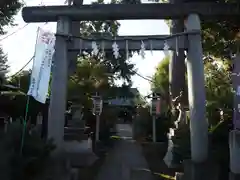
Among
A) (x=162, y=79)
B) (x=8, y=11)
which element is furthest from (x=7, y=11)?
(x=162, y=79)

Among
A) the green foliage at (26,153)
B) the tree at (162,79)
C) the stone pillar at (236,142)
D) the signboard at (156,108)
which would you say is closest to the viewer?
the green foliage at (26,153)

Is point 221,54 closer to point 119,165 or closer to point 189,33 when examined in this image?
point 189,33

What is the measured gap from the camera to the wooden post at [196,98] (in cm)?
995

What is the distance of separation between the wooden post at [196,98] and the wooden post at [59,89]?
3.73m

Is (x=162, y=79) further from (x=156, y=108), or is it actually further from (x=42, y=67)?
(x=42, y=67)

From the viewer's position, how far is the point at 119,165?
14219 millimetres

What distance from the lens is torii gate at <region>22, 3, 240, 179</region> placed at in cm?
1037

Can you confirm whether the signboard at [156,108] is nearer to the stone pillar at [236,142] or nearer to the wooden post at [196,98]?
the wooden post at [196,98]

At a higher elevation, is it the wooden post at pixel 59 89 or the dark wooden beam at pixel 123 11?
the dark wooden beam at pixel 123 11

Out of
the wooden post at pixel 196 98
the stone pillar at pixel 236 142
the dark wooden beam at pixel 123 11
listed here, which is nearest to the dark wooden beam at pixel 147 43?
the wooden post at pixel 196 98

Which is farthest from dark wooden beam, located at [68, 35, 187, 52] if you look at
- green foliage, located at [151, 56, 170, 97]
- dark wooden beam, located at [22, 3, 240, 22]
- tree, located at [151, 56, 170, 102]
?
green foliage, located at [151, 56, 170, 97]

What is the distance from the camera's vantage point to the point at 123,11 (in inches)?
421

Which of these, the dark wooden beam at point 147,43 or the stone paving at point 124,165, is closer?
the dark wooden beam at point 147,43

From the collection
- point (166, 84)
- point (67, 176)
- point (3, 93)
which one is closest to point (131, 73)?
point (166, 84)
